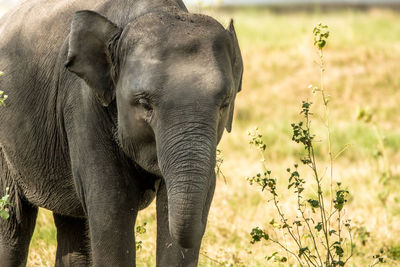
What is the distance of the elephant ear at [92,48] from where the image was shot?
13.5 ft

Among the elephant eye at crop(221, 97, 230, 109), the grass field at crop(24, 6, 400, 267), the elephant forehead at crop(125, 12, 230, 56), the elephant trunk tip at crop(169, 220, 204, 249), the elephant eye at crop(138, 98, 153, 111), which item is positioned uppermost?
the grass field at crop(24, 6, 400, 267)

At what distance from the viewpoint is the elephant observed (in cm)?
372

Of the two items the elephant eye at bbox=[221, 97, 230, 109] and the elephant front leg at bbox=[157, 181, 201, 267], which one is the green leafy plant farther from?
the elephant eye at bbox=[221, 97, 230, 109]

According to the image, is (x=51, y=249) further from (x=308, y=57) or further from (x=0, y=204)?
(x=308, y=57)

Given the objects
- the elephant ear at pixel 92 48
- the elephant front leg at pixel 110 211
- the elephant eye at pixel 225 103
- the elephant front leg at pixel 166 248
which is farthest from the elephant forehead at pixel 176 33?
the elephant front leg at pixel 166 248

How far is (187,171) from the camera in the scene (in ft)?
11.9

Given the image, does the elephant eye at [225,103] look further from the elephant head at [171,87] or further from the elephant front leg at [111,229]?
the elephant front leg at [111,229]

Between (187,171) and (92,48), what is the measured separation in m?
0.88

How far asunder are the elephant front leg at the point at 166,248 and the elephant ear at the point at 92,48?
1.89 feet

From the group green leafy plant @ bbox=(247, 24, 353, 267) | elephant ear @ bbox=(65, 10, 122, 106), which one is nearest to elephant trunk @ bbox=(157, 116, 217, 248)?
elephant ear @ bbox=(65, 10, 122, 106)

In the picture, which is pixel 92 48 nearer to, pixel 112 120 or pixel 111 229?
pixel 112 120

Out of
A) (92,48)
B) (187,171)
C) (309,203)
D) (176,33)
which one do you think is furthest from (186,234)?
(309,203)

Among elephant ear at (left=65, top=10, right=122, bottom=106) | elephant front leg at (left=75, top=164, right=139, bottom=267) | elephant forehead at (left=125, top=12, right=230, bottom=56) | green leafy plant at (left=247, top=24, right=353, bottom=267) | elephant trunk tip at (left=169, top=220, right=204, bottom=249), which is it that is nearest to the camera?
elephant trunk tip at (left=169, top=220, right=204, bottom=249)

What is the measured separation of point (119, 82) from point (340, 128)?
7613mm
